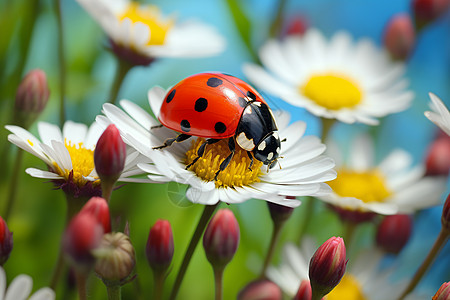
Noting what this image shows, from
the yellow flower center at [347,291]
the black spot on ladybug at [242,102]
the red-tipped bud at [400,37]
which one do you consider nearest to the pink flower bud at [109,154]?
the black spot on ladybug at [242,102]

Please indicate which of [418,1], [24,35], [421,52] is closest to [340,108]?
[418,1]

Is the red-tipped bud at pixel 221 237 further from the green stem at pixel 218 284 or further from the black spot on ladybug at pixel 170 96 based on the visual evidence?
the black spot on ladybug at pixel 170 96

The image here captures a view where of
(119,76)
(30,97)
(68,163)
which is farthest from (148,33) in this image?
(68,163)

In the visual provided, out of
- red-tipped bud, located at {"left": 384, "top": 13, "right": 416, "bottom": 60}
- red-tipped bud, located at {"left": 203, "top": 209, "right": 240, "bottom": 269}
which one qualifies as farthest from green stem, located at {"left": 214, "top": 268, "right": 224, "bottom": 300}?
red-tipped bud, located at {"left": 384, "top": 13, "right": 416, "bottom": 60}

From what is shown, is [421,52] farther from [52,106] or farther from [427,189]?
[52,106]

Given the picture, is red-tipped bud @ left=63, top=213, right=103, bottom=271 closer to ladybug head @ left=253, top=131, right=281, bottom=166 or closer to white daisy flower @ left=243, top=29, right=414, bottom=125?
ladybug head @ left=253, top=131, right=281, bottom=166

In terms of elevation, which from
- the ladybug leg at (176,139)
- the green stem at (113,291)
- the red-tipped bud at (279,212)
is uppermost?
the ladybug leg at (176,139)
